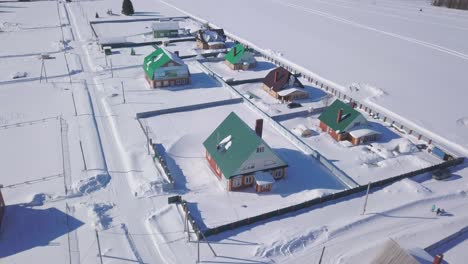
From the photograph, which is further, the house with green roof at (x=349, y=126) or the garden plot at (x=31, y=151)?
the house with green roof at (x=349, y=126)

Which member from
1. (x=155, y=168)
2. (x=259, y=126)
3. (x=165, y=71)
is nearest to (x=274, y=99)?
(x=165, y=71)

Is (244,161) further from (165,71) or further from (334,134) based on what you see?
(165,71)

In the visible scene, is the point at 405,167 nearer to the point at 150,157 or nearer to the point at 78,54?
the point at 150,157

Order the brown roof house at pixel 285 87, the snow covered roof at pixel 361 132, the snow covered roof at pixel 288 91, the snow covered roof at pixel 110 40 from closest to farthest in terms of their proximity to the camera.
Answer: the snow covered roof at pixel 361 132 < the snow covered roof at pixel 288 91 < the brown roof house at pixel 285 87 < the snow covered roof at pixel 110 40

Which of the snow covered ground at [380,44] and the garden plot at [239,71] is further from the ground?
the snow covered ground at [380,44]

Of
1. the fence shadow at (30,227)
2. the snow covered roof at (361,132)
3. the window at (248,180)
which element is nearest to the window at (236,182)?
the window at (248,180)

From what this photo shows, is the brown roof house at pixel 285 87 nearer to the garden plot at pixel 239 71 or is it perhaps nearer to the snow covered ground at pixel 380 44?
the garden plot at pixel 239 71

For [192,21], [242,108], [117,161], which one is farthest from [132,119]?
[192,21]
